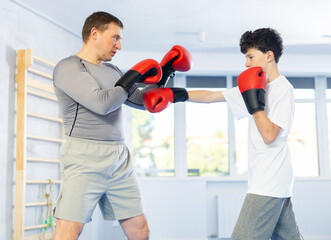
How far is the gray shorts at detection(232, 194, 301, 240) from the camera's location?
187 cm

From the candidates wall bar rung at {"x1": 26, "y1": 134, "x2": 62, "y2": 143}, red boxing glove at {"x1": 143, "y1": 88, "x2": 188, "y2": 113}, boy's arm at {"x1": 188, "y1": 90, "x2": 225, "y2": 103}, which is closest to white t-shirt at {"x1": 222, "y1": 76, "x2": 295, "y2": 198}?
boy's arm at {"x1": 188, "y1": 90, "x2": 225, "y2": 103}

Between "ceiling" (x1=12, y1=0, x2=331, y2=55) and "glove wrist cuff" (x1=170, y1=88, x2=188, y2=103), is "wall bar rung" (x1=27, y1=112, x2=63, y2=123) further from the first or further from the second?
"glove wrist cuff" (x1=170, y1=88, x2=188, y2=103)

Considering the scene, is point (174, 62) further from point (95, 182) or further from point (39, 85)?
point (39, 85)

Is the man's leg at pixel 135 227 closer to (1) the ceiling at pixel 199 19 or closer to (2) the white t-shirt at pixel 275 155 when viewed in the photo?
(2) the white t-shirt at pixel 275 155

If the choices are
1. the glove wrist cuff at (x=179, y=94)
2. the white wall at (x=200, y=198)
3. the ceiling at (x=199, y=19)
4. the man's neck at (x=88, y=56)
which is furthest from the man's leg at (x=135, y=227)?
the white wall at (x=200, y=198)

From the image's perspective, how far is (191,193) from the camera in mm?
5605

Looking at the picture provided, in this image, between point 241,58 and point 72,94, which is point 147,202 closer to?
point 241,58

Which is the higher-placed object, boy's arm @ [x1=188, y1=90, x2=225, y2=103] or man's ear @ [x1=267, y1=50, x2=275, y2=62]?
man's ear @ [x1=267, y1=50, x2=275, y2=62]

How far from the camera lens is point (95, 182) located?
202cm

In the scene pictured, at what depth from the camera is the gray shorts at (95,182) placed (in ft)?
6.44

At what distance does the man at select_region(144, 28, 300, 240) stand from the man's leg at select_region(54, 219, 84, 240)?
2.32 feet

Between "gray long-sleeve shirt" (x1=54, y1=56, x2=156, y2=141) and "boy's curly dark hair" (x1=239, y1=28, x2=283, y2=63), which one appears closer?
"gray long-sleeve shirt" (x1=54, y1=56, x2=156, y2=141)

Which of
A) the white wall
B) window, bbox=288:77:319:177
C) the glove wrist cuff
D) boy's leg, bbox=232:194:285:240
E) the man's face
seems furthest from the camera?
window, bbox=288:77:319:177

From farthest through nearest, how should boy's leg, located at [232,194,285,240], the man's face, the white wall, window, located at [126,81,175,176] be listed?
window, located at [126,81,175,176] < the white wall < the man's face < boy's leg, located at [232,194,285,240]
